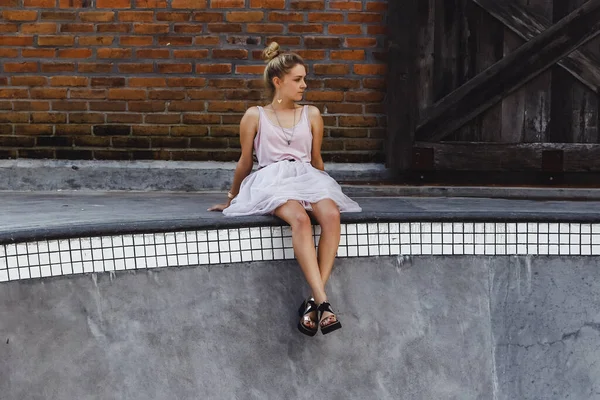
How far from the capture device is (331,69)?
5535 mm

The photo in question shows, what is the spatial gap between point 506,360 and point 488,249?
0.49 metres

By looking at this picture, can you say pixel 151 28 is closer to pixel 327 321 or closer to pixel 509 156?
pixel 509 156

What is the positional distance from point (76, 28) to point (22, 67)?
44 cm

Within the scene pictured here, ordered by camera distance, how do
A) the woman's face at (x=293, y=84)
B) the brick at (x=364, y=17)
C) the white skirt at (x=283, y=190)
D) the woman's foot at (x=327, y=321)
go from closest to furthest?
the woman's foot at (x=327, y=321) < the white skirt at (x=283, y=190) < the woman's face at (x=293, y=84) < the brick at (x=364, y=17)

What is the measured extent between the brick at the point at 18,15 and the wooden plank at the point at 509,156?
2.70 meters

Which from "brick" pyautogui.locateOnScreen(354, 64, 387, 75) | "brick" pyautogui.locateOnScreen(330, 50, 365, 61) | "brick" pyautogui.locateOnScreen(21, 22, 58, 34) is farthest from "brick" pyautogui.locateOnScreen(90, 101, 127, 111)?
"brick" pyautogui.locateOnScreen(354, 64, 387, 75)

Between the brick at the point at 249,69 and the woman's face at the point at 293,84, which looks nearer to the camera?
the woman's face at the point at 293,84

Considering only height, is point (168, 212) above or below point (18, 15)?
below

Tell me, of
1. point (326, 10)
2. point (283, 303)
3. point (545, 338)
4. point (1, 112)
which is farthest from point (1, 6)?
point (545, 338)

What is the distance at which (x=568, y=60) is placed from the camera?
5.43 m

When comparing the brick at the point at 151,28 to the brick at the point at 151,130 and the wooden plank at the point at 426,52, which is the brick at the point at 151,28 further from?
the wooden plank at the point at 426,52

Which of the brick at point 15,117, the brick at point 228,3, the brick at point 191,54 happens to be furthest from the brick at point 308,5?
the brick at point 15,117

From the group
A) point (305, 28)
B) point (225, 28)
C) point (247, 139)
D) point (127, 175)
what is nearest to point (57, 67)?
point (127, 175)

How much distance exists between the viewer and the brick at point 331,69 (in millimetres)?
5531
